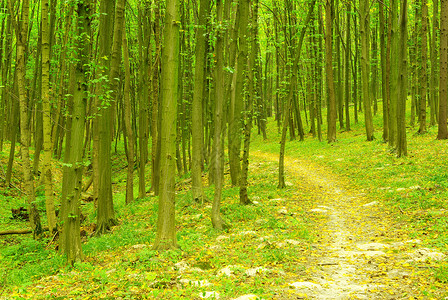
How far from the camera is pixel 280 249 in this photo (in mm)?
6891

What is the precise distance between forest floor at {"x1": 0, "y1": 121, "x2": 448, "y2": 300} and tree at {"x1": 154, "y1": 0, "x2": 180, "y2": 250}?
0.54 metres

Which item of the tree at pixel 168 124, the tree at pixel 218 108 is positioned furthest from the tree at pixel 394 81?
the tree at pixel 168 124

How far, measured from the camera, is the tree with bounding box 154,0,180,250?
6949 millimetres

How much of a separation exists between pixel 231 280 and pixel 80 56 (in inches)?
210

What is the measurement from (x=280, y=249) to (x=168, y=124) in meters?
3.56

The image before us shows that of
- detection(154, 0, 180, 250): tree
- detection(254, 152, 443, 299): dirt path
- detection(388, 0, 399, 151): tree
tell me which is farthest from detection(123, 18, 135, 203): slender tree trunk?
detection(388, 0, 399, 151): tree

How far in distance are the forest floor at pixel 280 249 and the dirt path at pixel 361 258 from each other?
2cm

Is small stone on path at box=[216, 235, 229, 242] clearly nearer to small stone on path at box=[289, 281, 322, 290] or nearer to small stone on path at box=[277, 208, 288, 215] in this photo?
small stone on path at box=[277, 208, 288, 215]

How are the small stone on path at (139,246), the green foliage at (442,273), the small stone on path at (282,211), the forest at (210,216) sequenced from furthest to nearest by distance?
the small stone on path at (282,211) → the small stone on path at (139,246) → the forest at (210,216) → the green foliage at (442,273)

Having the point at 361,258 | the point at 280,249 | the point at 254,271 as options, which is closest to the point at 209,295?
the point at 254,271

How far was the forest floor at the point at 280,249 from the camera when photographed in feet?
17.0

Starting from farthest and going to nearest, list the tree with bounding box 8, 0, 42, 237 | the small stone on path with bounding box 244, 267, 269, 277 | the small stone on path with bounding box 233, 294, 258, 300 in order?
the tree with bounding box 8, 0, 42, 237 < the small stone on path with bounding box 244, 267, 269, 277 < the small stone on path with bounding box 233, 294, 258, 300

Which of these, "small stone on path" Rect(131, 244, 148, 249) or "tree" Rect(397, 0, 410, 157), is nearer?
"small stone on path" Rect(131, 244, 148, 249)

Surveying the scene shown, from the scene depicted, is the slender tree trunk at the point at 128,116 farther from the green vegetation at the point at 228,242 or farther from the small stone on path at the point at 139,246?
the small stone on path at the point at 139,246
